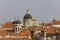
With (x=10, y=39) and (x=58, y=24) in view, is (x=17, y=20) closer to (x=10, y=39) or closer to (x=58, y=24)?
(x=58, y=24)

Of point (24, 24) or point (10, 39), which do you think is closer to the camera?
point (10, 39)

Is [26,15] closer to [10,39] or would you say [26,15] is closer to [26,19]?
[26,19]

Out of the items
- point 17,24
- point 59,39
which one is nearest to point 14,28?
point 17,24

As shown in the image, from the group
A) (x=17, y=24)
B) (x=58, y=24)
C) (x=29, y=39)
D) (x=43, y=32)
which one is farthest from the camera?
(x=58, y=24)

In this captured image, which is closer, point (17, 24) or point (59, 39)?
point (59, 39)

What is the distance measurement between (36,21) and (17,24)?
1069 inches

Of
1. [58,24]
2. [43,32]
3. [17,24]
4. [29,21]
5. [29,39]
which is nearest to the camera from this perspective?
[43,32]

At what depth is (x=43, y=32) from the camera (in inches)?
1054

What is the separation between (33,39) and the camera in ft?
96.9

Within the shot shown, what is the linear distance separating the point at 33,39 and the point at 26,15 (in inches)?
1698

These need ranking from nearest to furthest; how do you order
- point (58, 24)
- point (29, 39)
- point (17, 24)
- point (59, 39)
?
point (29, 39) < point (59, 39) < point (17, 24) < point (58, 24)

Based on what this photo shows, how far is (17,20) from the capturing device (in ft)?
226

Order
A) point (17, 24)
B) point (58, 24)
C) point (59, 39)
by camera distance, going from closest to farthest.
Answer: point (59, 39) < point (17, 24) < point (58, 24)

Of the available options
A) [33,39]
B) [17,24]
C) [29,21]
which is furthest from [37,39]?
[29,21]
